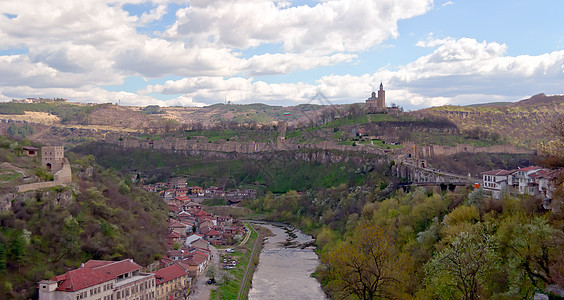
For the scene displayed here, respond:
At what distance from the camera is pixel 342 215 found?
65.2 m

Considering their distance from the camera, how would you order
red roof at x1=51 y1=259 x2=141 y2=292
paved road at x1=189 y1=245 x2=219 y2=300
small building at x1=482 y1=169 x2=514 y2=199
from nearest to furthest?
red roof at x1=51 y1=259 x2=141 y2=292 < paved road at x1=189 y1=245 x2=219 y2=300 < small building at x1=482 y1=169 x2=514 y2=199

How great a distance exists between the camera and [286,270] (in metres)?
49.6

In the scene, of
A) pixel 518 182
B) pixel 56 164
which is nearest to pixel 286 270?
pixel 518 182

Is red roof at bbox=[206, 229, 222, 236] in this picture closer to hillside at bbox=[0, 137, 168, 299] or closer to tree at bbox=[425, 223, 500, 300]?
hillside at bbox=[0, 137, 168, 299]

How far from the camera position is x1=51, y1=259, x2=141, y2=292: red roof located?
3046 centimetres

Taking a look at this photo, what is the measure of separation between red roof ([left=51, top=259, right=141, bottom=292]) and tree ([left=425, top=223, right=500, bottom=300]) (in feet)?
64.2

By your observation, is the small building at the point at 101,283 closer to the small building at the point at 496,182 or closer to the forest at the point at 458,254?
the forest at the point at 458,254

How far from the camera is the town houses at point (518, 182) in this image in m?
36.8

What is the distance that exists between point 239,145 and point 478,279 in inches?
3893

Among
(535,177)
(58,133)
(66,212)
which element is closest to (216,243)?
(66,212)

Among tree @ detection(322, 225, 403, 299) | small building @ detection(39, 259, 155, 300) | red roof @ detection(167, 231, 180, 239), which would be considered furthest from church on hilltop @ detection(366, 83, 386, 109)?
tree @ detection(322, 225, 403, 299)

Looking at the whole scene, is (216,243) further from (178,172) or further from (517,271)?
(178,172)

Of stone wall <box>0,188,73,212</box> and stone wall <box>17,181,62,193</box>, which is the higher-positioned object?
stone wall <box>17,181,62,193</box>

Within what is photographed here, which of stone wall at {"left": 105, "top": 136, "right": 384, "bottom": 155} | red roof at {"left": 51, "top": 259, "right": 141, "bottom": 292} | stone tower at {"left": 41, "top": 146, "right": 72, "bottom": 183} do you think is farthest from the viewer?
stone wall at {"left": 105, "top": 136, "right": 384, "bottom": 155}
